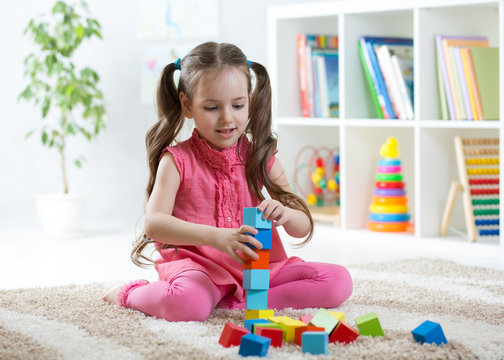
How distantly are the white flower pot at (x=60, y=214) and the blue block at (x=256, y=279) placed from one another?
1.55m

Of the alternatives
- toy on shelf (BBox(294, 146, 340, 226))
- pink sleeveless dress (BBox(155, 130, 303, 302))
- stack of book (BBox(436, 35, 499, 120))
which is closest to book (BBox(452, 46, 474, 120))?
stack of book (BBox(436, 35, 499, 120))

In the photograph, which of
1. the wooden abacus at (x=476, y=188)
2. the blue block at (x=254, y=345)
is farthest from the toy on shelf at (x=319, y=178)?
the blue block at (x=254, y=345)

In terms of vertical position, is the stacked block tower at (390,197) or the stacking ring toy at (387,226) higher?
the stacked block tower at (390,197)

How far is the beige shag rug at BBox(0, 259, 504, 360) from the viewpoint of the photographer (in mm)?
1199

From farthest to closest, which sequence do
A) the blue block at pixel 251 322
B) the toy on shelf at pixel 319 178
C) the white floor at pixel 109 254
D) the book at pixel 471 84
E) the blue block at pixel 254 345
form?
1. the toy on shelf at pixel 319 178
2. the book at pixel 471 84
3. the white floor at pixel 109 254
4. the blue block at pixel 251 322
5. the blue block at pixel 254 345

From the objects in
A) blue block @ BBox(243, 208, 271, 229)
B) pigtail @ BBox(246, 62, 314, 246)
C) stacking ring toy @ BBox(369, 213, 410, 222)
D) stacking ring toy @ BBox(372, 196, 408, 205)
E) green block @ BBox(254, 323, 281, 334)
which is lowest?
stacking ring toy @ BBox(369, 213, 410, 222)

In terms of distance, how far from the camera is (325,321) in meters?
1.27

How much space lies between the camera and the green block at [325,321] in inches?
49.4

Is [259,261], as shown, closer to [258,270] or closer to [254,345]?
[258,270]

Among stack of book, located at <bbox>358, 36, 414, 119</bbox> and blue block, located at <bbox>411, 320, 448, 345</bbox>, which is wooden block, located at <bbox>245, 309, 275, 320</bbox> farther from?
stack of book, located at <bbox>358, 36, 414, 119</bbox>

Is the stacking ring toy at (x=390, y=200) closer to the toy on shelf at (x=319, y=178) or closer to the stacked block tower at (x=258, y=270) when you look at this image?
the toy on shelf at (x=319, y=178)

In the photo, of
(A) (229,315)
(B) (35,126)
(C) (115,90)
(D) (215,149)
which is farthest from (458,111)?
(B) (35,126)

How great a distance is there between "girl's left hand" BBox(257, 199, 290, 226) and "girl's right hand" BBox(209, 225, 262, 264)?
0.15 ft

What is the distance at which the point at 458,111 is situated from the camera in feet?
7.86
